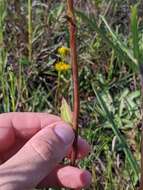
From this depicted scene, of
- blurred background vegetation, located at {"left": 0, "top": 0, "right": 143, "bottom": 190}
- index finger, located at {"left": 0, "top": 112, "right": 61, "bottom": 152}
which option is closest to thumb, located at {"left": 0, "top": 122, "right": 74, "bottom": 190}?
index finger, located at {"left": 0, "top": 112, "right": 61, "bottom": 152}

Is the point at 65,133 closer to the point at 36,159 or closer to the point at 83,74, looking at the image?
the point at 36,159

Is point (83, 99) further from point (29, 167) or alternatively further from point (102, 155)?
point (29, 167)

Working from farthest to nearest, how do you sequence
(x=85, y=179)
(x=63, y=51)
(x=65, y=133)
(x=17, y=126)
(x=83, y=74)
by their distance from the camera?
1. (x=83, y=74)
2. (x=63, y=51)
3. (x=17, y=126)
4. (x=85, y=179)
5. (x=65, y=133)

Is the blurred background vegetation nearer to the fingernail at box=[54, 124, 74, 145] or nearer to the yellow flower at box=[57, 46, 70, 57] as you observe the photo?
the yellow flower at box=[57, 46, 70, 57]

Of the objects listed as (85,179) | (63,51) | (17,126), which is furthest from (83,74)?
(85,179)

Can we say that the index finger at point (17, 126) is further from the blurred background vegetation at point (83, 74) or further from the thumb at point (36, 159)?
the blurred background vegetation at point (83, 74)

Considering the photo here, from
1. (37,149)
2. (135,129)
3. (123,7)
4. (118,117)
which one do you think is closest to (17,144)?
(37,149)
